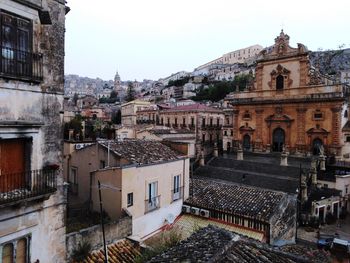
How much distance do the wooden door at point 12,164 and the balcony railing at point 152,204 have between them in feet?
24.8

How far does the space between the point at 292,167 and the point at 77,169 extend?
2217 centimetres

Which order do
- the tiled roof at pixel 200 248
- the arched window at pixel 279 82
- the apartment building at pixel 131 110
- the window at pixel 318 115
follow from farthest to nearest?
the apartment building at pixel 131 110
the arched window at pixel 279 82
the window at pixel 318 115
the tiled roof at pixel 200 248

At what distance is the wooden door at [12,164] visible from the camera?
709cm

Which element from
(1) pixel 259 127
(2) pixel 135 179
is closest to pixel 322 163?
(1) pixel 259 127

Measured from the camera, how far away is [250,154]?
39.7m

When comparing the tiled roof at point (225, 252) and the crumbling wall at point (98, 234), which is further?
the crumbling wall at point (98, 234)

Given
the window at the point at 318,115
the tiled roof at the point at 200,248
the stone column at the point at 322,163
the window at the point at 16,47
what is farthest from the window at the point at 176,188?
the window at the point at 318,115

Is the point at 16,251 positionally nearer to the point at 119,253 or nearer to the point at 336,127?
the point at 119,253

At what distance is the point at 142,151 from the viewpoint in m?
15.8

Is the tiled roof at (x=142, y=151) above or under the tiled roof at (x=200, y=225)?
above

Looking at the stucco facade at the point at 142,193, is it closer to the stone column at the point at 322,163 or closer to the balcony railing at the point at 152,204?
the balcony railing at the point at 152,204

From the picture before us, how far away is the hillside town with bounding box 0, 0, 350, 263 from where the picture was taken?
723 centimetres

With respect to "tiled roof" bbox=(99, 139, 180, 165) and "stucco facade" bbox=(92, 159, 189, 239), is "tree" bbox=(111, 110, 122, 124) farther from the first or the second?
"stucco facade" bbox=(92, 159, 189, 239)

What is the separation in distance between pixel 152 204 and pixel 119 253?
11.4 feet
